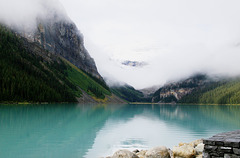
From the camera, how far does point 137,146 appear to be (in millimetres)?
25922

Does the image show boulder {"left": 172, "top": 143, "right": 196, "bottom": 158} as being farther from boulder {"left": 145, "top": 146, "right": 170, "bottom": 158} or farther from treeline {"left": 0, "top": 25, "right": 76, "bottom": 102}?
treeline {"left": 0, "top": 25, "right": 76, "bottom": 102}

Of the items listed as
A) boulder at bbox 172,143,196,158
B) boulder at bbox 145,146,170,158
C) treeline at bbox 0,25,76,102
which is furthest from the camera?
treeline at bbox 0,25,76,102

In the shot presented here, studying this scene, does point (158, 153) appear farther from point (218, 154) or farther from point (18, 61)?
point (18, 61)

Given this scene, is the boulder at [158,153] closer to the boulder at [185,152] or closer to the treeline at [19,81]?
the boulder at [185,152]

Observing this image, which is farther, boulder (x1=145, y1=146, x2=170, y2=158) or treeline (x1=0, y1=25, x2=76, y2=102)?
treeline (x1=0, y1=25, x2=76, y2=102)

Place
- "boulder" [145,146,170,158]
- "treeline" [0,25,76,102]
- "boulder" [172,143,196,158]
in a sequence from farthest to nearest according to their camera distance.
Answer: "treeline" [0,25,76,102], "boulder" [145,146,170,158], "boulder" [172,143,196,158]

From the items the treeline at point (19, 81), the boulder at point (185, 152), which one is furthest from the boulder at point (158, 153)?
the treeline at point (19, 81)

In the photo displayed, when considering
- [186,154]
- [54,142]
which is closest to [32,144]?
[54,142]

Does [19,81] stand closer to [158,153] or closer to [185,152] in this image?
[158,153]

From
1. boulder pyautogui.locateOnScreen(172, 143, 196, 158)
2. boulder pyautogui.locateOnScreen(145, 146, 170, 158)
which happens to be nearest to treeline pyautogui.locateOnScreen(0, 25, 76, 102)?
boulder pyautogui.locateOnScreen(145, 146, 170, 158)

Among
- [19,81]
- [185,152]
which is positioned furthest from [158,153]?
[19,81]

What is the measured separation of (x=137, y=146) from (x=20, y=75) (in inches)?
5552

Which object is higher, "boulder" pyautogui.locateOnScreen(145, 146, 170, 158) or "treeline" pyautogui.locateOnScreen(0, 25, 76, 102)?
"treeline" pyautogui.locateOnScreen(0, 25, 76, 102)

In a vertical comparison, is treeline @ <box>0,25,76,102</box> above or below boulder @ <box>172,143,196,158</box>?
above
